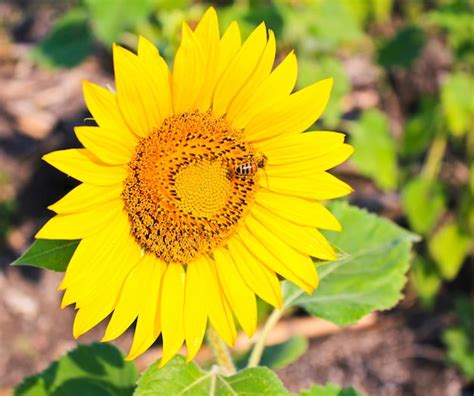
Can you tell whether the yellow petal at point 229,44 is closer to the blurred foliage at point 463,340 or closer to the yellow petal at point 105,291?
the yellow petal at point 105,291

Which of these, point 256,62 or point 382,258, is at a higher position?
point 256,62

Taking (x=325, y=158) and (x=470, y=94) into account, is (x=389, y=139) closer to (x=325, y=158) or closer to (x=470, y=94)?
(x=470, y=94)

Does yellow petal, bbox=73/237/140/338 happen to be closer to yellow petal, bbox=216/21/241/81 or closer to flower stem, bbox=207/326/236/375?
flower stem, bbox=207/326/236/375

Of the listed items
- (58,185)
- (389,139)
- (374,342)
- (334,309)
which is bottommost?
(374,342)

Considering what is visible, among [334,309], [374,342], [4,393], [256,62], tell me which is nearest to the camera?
[256,62]

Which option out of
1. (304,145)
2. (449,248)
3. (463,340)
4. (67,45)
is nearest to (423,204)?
(449,248)

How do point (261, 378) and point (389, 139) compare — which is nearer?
point (261, 378)

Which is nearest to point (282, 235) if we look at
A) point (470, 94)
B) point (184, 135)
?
point (184, 135)

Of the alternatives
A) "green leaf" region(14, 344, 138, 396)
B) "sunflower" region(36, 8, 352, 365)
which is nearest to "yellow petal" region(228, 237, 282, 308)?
"sunflower" region(36, 8, 352, 365)

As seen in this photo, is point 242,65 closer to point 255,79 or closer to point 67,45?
point 255,79
